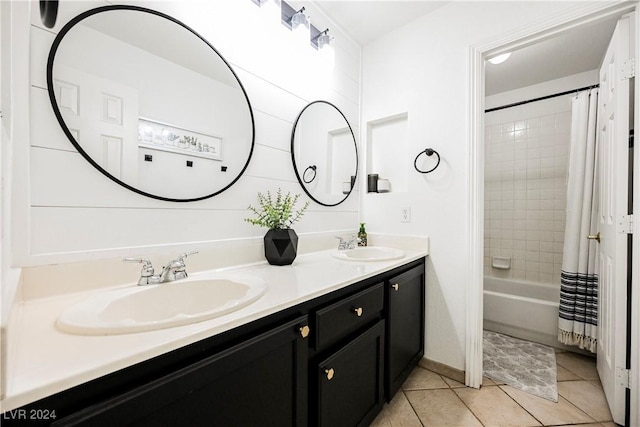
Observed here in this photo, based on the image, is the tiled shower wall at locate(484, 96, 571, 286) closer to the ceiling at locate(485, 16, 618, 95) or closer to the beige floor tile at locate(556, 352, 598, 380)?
the ceiling at locate(485, 16, 618, 95)

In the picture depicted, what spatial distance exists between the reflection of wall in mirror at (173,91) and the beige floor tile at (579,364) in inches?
101

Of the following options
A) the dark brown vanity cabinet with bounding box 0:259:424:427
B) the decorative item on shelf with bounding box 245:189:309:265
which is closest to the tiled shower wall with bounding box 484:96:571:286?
the dark brown vanity cabinet with bounding box 0:259:424:427

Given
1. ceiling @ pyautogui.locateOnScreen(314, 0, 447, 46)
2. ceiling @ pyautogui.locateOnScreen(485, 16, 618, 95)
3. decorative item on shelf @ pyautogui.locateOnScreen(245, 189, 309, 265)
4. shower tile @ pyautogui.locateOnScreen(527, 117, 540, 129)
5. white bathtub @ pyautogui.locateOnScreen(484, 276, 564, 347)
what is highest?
ceiling @ pyautogui.locateOnScreen(314, 0, 447, 46)

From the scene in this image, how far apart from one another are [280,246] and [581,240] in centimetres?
227

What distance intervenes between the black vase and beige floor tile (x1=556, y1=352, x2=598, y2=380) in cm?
211

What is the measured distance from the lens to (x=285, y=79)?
65.0 inches

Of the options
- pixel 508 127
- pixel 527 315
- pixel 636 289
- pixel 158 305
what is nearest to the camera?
pixel 158 305

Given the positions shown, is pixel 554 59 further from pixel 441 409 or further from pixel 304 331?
pixel 304 331

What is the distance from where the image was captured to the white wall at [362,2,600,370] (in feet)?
5.64

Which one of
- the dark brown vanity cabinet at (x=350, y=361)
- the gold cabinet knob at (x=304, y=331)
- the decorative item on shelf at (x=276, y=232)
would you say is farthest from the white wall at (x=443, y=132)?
the gold cabinet knob at (x=304, y=331)

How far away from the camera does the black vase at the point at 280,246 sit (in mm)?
1384

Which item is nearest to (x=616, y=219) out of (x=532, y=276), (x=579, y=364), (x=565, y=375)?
(x=565, y=375)

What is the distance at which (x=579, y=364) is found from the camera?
193 cm

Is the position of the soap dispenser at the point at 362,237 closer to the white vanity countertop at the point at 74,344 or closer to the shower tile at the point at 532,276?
the white vanity countertop at the point at 74,344
